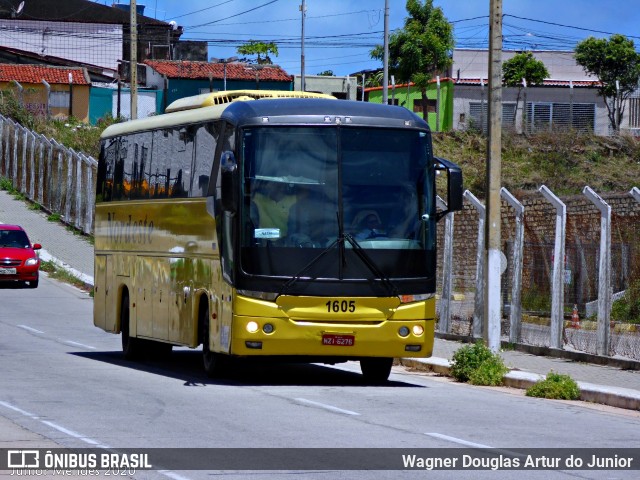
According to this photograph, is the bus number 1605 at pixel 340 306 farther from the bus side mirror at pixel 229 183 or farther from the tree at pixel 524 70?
the tree at pixel 524 70

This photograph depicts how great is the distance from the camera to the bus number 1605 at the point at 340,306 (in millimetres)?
16672

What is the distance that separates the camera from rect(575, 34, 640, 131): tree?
68.9m

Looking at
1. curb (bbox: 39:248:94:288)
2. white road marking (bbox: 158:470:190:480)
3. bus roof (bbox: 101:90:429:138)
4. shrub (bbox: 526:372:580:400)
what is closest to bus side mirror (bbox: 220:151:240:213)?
bus roof (bbox: 101:90:429:138)

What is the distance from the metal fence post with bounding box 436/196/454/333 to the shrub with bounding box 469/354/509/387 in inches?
255

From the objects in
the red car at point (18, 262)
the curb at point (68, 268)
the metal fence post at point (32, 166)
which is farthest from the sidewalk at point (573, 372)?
the metal fence post at point (32, 166)

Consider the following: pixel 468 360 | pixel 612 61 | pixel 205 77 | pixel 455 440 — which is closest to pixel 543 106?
pixel 612 61

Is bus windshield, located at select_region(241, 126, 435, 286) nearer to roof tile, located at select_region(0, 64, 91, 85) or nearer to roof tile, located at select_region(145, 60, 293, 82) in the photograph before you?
roof tile, located at select_region(0, 64, 91, 85)

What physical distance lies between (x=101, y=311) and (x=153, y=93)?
61.7 metres

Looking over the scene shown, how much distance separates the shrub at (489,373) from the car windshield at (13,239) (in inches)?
935

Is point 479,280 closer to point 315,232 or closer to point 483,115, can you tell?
point 315,232

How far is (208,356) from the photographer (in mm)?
18062

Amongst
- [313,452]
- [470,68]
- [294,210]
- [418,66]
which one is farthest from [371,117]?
[470,68]

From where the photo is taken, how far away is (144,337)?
67.8 feet

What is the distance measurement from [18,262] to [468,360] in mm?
22361
